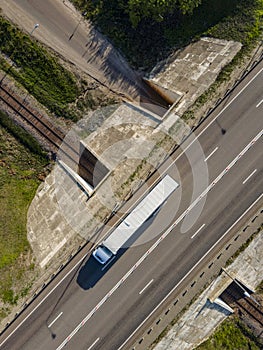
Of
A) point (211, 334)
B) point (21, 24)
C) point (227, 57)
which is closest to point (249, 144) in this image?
point (227, 57)

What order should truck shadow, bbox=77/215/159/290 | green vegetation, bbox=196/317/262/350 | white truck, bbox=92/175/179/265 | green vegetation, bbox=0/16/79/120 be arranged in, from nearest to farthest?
white truck, bbox=92/175/179/265
truck shadow, bbox=77/215/159/290
green vegetation, bbox=196/317/262/350
green vegetation, bbox=0/16/79/120

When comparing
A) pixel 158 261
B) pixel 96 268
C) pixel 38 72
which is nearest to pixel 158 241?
pixel 158 261

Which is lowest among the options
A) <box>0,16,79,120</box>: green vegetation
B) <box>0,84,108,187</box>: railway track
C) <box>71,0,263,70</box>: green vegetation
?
<box>0,84,108,187</box>: railway track

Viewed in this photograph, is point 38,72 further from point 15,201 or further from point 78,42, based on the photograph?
point 15,201

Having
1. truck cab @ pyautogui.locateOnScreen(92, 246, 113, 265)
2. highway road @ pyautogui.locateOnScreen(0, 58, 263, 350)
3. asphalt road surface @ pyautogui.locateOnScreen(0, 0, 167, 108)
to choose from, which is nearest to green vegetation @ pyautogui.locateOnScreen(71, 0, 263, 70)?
asphalt road surface @ pyautogui.locateOnScreen(0, 0, 167, 108)

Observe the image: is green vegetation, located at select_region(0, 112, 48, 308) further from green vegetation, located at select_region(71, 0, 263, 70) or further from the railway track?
green vegetation, located at select_region(71, 0, 263, 70)

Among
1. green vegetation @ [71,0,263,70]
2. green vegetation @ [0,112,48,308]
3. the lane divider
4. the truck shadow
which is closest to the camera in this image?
the lane divider

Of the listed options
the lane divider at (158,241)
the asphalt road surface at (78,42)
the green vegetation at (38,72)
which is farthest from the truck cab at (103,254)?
the asphalt road surface at (78,42)

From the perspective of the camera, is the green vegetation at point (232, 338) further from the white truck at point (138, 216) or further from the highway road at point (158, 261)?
the white truck at point (138, 216)
